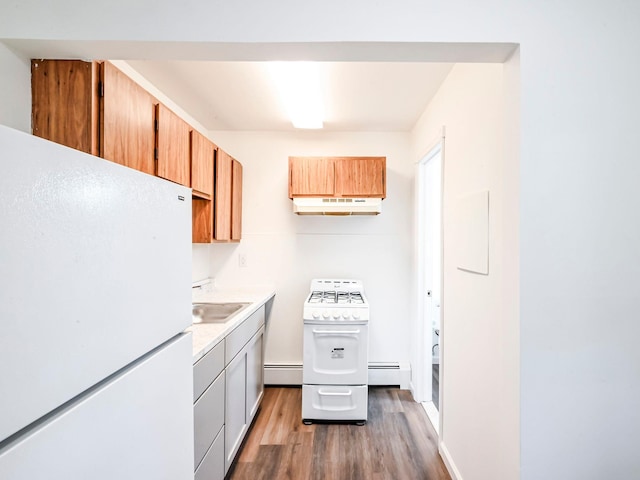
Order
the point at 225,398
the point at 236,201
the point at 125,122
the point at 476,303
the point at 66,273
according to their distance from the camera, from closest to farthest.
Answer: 1. the point at 66,273
2. the point at 125,122
3. the point at 476,303
4. the point at 225,398
5. the point at 236,201

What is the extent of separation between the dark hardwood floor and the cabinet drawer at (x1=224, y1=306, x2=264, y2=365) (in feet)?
2.45

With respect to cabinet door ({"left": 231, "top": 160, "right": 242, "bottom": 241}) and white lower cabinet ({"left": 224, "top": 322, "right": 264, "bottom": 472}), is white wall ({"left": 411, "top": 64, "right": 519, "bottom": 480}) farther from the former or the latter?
cabinet door ({"left": 231, "top": 160, "right": 242, "bottom": 241})

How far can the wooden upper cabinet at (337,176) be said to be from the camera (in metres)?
2.75

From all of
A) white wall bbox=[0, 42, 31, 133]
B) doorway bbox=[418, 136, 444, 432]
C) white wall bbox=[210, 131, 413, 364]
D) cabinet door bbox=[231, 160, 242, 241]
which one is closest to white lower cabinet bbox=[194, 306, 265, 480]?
white wall bbox=[210, 131, 413, 364]

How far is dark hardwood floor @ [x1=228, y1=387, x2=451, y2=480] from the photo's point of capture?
1895 mm

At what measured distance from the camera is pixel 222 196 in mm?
2494

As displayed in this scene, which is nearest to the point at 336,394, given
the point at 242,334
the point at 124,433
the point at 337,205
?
the point at 242,334

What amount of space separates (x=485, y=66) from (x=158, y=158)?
1.67m

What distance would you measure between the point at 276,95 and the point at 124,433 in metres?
2.20

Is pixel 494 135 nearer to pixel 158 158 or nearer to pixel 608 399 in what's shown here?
pixel 608 399

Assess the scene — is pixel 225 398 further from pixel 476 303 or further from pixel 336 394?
pixel 476 303

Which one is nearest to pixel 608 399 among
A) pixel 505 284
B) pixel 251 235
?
pixel 505 284

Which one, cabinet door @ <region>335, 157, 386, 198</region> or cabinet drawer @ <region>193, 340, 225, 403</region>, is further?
cabinet door @ <region>335, 157, 386, 198</region>

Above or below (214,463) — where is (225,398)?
above
